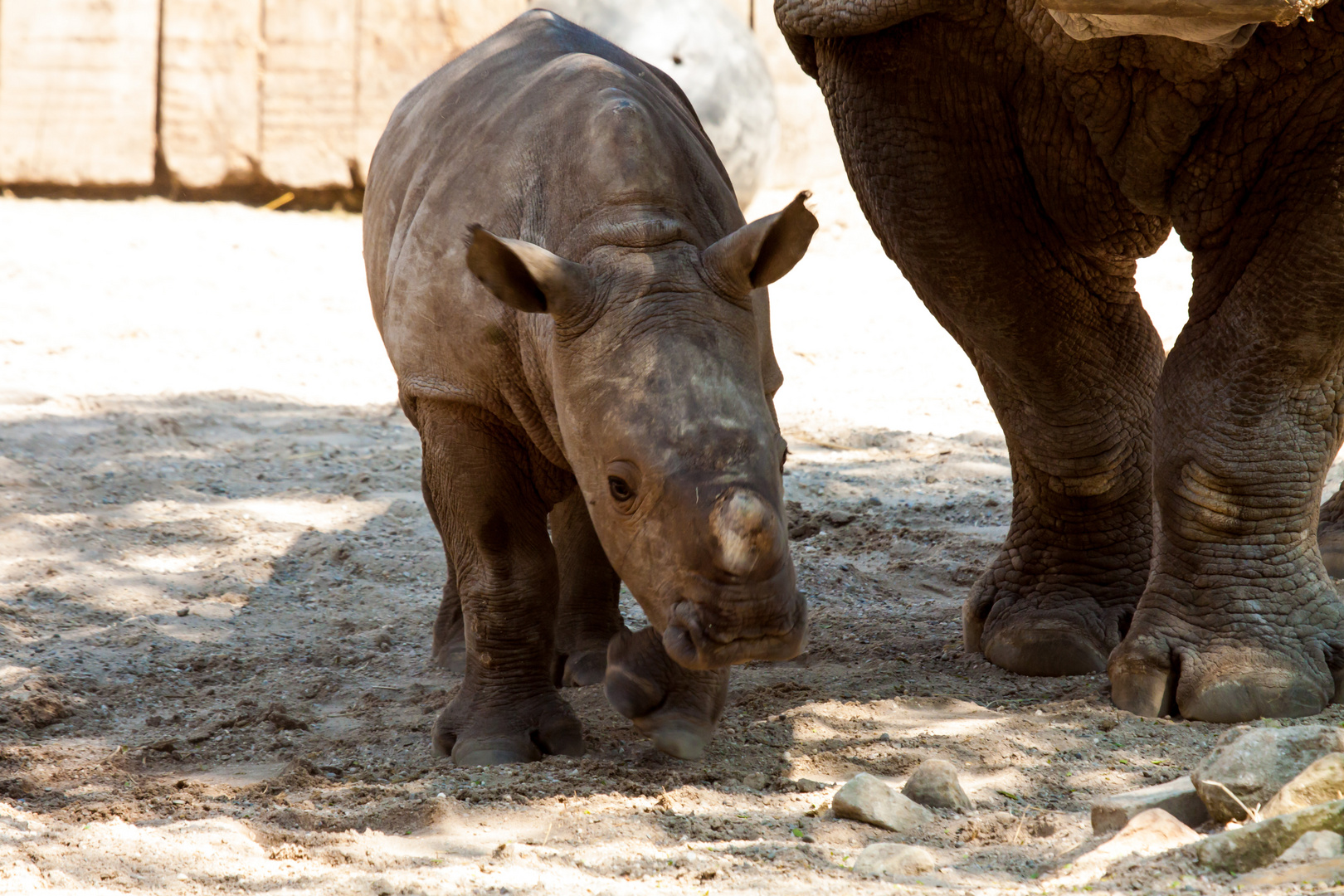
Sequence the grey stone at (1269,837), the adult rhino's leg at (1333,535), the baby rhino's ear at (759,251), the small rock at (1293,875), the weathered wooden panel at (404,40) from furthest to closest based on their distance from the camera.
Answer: the weathered wooden panel at (404,40) → the adult rhino's leg at (1333,535) → the baby rhino's ear at (759,251) → the grey stone at (1269,837) → the small rock at (1293,875)

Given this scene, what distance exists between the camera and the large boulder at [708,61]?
11500 mm

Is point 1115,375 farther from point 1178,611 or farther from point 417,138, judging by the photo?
point 417,138


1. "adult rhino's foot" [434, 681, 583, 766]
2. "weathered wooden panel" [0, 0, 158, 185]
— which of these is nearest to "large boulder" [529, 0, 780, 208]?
"weathered wooden panel" [0, 0, 158, 185]

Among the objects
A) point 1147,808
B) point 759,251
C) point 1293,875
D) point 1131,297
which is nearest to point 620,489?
point 759,251

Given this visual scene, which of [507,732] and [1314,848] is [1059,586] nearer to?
[507,732]

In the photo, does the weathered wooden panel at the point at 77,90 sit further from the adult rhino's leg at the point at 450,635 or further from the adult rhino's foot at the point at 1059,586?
the adult rhino's foot at the point at 1059,586

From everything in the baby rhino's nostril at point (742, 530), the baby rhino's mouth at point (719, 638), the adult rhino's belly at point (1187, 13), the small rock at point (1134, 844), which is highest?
the adult rhino's belly at point (1187, 13)

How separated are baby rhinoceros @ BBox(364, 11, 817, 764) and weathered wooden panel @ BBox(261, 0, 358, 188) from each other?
7.78m

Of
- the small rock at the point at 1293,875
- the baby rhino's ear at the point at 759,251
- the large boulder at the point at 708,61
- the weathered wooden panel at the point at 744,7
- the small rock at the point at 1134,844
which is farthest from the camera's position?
the weathered wooden panel at the point at 744,7

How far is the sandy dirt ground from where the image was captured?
315cm

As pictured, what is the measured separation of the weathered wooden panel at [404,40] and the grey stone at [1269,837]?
405 inches

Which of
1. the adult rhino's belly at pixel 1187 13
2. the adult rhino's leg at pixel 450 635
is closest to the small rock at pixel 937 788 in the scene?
the adult rhino's belly at pixel 1187 13

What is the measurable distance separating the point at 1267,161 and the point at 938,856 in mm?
1869

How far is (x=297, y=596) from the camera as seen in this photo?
18.6ft
